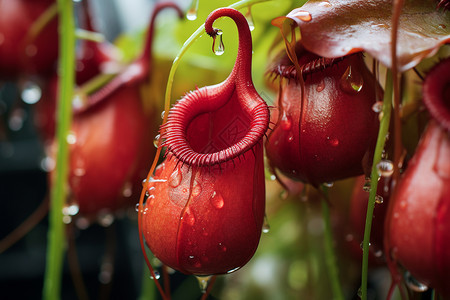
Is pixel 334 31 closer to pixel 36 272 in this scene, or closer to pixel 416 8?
pixel 416 8

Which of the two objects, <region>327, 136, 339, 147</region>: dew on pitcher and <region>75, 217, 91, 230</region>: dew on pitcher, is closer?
<region>327, 136, 339, 147</region>: dew on pitcher

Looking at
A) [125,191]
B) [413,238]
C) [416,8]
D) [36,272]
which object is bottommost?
[36,272]

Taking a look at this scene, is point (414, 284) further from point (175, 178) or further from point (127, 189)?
point (127, 189)

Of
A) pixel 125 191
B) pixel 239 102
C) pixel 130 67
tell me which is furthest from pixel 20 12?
pixel 239 102

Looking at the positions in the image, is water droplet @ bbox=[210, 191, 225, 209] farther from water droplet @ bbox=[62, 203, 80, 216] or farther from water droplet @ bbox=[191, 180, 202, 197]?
water droplet @ bbox=[62, 203, 80, 216]

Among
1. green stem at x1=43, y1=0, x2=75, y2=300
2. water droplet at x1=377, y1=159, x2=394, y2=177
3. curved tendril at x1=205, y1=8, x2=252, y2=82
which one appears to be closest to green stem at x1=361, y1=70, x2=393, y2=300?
water droplet at x1=377, y1=159, x2=394, y2=177

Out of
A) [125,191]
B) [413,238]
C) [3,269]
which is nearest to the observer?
[413,238]
